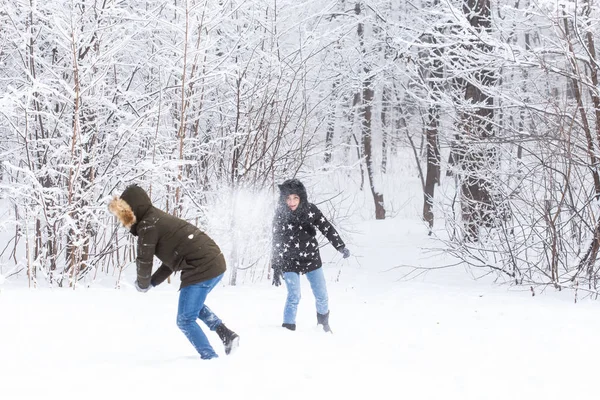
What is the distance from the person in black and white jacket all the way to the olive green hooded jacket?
4.43 feet

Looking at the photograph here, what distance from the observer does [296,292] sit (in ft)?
18.7

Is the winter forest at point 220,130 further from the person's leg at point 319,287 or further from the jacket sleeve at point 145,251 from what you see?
the jacket sleeve at point 145,251

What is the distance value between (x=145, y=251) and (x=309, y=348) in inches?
63.2

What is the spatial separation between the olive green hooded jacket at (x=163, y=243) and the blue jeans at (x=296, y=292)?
138 cm

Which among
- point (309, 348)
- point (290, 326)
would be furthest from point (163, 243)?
point (290, 326)

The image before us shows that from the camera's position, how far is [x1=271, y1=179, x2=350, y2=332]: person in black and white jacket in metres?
5.68

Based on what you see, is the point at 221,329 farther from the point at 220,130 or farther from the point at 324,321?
the point at 220,130

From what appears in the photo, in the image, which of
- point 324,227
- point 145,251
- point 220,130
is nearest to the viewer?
point 145,251

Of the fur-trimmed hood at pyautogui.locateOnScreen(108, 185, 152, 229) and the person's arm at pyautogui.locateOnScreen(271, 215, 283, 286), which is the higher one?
the fur-trimmed hood at pyautogui.locateOnScreen(108, 185, 152, 229)

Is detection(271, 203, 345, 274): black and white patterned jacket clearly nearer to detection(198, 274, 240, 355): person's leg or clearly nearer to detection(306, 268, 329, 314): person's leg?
detection(306, 268, 329, 314): person's leg

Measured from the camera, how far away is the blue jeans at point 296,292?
225 inches

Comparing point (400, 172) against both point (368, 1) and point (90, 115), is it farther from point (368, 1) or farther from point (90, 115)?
point (90, 115)

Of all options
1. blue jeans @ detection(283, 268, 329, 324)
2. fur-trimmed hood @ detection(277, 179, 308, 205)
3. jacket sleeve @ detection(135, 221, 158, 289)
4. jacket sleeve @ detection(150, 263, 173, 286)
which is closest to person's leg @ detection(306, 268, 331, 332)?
blue jeans @ detection(283, 268, 329, 324)

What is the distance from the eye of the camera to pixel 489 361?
4.90m
